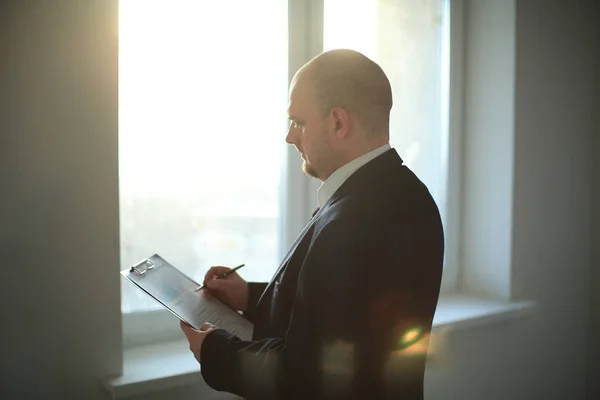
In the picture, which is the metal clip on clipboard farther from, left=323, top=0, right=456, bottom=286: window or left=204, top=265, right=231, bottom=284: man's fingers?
left=323, top=0, right=456, bottom=286: window

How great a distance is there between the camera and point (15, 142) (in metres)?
1.13

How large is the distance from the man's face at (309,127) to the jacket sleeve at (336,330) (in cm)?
21

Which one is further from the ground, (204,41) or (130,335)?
(204,41)

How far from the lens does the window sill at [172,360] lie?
4.16 ft

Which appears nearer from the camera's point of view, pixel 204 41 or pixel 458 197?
pixel 204 41

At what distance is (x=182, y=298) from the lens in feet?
3.84

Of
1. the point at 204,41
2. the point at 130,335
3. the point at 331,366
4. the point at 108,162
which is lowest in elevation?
the point at 130,335

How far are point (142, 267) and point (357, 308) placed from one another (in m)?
0.51

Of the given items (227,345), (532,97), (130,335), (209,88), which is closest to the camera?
(227,345)

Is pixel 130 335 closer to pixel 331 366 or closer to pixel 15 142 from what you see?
pixel 15 142

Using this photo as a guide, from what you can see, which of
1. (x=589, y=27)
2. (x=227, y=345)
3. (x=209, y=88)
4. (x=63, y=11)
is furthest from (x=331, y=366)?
(x=589, y=27)

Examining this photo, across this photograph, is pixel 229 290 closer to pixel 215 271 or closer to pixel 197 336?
pixel 215 271

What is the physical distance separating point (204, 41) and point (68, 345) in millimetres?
975

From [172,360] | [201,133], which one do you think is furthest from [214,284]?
[201,133]
